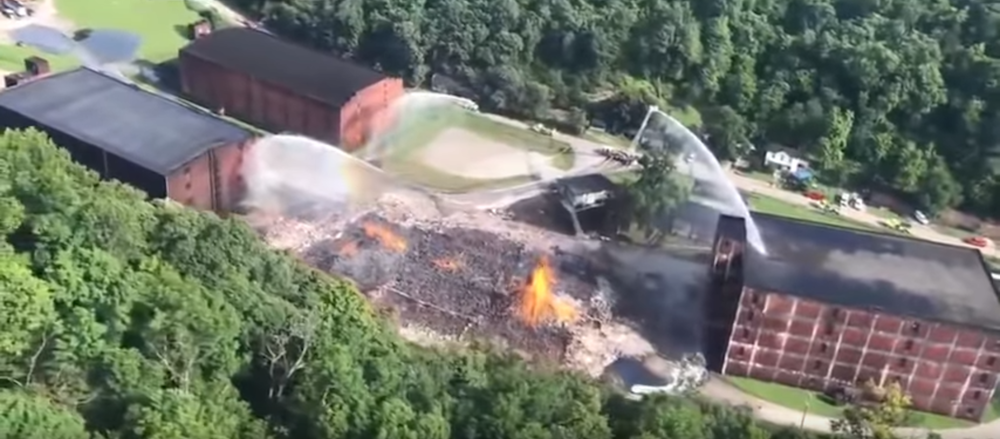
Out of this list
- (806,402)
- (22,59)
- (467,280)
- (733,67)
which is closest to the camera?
(806,402)

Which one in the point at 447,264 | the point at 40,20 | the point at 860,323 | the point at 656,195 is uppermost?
the point at 40,20

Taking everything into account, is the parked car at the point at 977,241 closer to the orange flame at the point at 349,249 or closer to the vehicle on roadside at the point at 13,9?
the orange flame at the point at 349,249

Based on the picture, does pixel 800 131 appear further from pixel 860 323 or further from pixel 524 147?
pixel 860 323

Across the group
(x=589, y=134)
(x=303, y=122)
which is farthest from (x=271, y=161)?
(x=589, y=134)

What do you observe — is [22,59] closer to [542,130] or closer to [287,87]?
[287,87]

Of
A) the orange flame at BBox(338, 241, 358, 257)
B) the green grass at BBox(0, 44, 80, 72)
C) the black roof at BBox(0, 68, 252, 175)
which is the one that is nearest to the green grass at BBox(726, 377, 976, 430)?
the orange flame at BBox(338, 241, 358, 257)

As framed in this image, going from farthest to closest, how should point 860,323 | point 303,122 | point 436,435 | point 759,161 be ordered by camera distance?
point 759,161 → point 303,122 → point 860,323 → point 436,435

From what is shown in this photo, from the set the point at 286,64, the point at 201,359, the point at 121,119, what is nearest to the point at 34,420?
the point at 201,359

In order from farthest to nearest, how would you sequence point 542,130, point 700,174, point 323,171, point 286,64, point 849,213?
point 542,130 < point 849,213 < point 286,64 < point 700,174 < point 323,171
